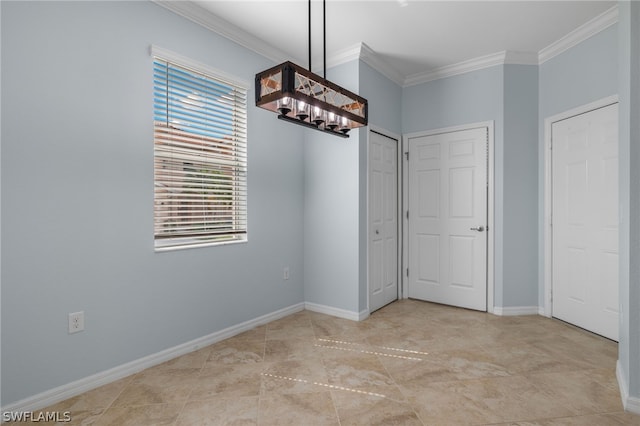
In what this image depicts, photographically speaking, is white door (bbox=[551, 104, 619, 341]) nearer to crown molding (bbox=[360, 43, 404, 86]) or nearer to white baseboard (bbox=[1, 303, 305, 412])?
crown molding (bbox=[360, 43, 404, 86])

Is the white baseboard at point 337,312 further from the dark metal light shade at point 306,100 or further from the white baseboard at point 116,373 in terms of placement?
the dark metal light shade at point 306,100

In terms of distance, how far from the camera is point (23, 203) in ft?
6.15

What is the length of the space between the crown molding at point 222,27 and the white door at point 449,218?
193 centimetres

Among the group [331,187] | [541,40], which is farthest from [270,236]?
[541,40]

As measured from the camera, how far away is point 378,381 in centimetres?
227

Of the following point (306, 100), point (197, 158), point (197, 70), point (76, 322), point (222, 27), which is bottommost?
point (76, 322)

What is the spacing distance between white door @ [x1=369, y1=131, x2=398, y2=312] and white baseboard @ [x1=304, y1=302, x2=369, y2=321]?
23 cm

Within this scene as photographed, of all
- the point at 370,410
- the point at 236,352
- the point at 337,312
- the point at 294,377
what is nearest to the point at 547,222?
the point at 337,312

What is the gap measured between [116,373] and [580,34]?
4698 millimetres

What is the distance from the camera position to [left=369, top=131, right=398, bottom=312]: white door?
370 cm

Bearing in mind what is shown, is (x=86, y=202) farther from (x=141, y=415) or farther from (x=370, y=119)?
(x=370, y=119)

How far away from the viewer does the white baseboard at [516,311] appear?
3629 mm

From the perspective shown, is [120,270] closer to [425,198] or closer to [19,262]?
[19,262]

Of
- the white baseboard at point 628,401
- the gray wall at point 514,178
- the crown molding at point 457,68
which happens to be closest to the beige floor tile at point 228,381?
the white baseboard at point 628,401
